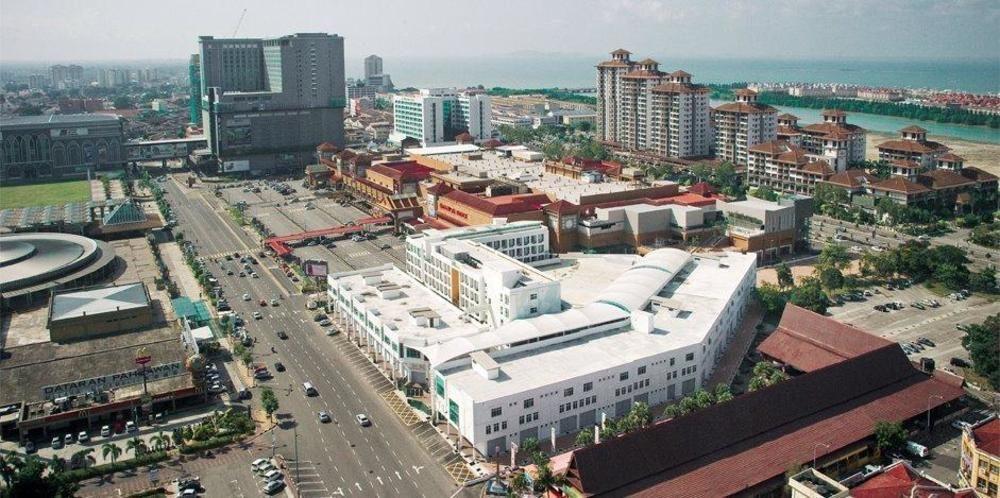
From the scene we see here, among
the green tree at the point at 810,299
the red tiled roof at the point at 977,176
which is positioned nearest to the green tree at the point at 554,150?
the red tiled roof at the point at 977,176

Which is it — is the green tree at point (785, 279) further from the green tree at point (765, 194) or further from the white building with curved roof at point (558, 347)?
the green tree at point (765, 194)

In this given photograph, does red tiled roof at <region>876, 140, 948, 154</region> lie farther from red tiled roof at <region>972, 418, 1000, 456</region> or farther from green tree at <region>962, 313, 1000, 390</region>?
red tiled roof at <region>972, 418, 1000, 456</region>

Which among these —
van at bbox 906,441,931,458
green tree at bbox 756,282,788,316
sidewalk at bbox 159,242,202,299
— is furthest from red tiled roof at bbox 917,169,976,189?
sidewalk at bbox 159,242,202,299

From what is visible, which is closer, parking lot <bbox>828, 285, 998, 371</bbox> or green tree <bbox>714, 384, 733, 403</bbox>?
green tree <bbox>714, 384, 733, 403</bbox>

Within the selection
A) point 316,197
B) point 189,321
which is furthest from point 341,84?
point 189,321

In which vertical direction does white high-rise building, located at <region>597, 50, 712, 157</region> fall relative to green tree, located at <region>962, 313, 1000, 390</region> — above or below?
above

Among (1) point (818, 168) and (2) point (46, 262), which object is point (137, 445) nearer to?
(2) point (46, 262)

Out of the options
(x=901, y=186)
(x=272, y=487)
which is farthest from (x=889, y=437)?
(x=901, y=186)
